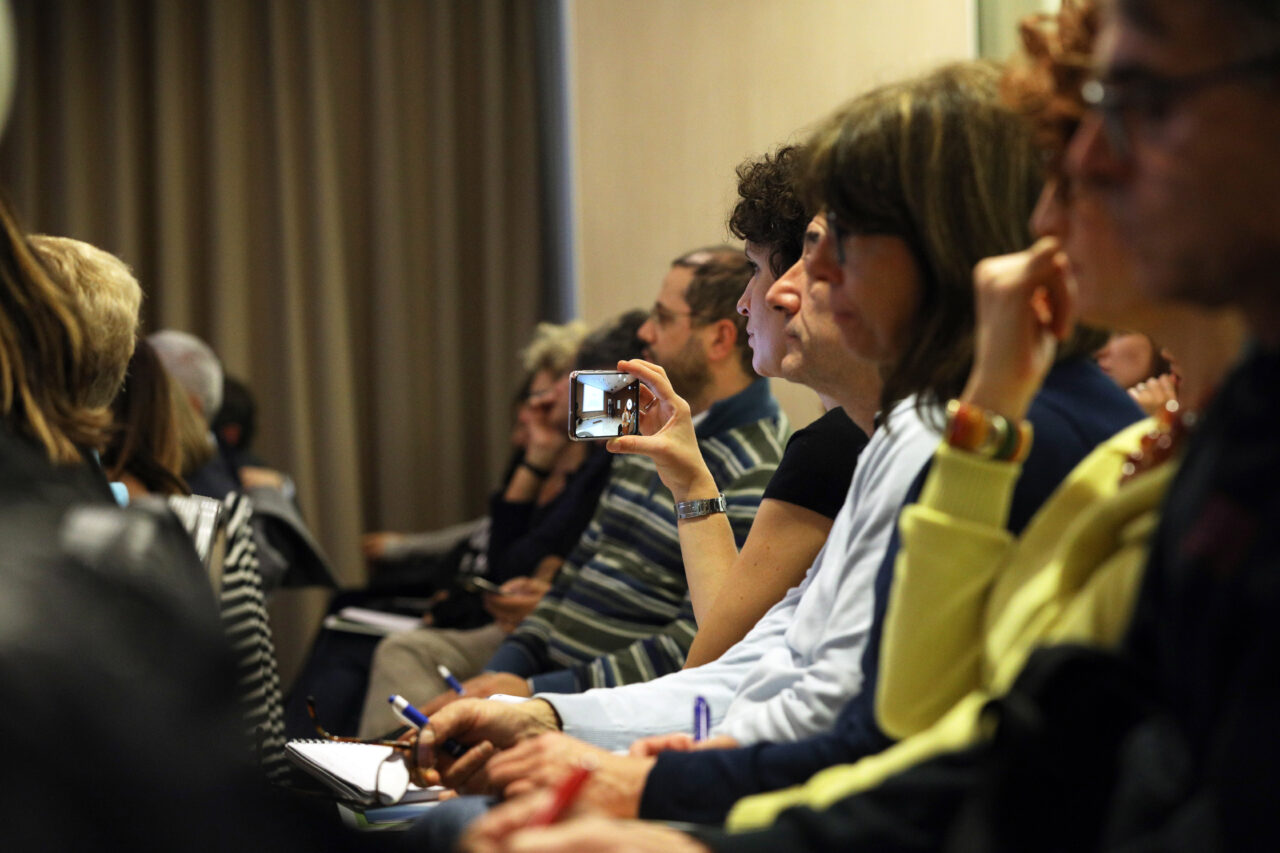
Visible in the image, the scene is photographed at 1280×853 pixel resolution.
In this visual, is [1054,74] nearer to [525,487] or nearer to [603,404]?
[603,404]

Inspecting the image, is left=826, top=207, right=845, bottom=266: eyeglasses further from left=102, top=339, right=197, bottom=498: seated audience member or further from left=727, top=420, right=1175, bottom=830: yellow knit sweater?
left=102, top=339, right=197, bottom=498: seated audience member

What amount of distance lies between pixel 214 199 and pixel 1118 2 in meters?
3.82

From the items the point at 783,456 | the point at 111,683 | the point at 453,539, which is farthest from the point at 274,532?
the point at 111,683

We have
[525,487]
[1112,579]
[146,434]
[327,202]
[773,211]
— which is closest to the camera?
[1112,579]

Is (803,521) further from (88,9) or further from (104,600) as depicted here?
(88,9)

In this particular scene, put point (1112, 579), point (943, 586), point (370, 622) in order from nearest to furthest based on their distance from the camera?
1. point (1112, 579)
2. point (943, 586)
3. point (370, 622)

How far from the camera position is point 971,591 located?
100 cm

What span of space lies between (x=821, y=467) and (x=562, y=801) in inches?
27.0

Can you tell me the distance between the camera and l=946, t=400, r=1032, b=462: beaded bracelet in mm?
974

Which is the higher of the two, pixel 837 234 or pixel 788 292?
pixel 837 234

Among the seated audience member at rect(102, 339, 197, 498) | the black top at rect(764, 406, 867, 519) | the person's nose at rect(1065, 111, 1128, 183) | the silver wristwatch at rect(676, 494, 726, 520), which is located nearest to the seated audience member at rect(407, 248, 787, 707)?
the silver wristwatch at rect(676, 494, 726, 520)

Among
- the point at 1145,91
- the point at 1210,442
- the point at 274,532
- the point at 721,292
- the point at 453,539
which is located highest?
the point at 1145,91

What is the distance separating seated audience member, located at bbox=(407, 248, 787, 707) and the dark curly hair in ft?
1.42

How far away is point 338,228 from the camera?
432 cm
